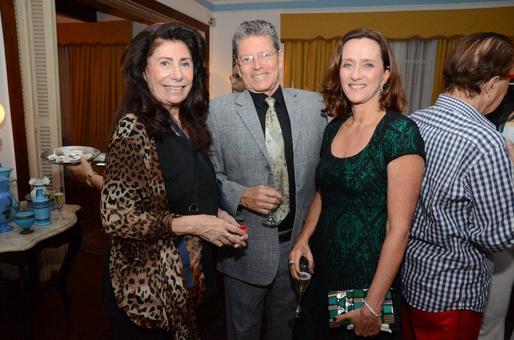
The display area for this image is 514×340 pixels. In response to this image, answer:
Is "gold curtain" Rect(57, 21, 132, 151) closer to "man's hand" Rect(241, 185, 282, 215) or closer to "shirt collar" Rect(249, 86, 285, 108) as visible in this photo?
"shirt collar" Rect(249, 86, 285, 108)

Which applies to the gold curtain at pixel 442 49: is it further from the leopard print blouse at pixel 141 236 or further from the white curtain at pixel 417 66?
the leopard print blouse at pixel 141 236

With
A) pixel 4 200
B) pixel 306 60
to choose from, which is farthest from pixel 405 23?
pixel 4 200

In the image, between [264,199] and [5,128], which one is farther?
[5,128]

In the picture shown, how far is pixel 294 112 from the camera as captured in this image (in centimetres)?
168

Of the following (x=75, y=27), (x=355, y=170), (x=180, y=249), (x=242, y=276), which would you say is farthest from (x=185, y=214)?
(x=75, y=27)

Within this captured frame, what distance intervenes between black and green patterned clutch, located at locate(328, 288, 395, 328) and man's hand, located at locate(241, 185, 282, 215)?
396mm

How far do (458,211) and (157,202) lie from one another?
1.01 m

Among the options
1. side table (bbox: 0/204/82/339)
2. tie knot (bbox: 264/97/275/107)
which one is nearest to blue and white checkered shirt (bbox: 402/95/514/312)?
tie knot (bbox: 264/97/275/107)

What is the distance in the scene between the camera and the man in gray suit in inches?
63.5

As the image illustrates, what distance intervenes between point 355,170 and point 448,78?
0.52 m

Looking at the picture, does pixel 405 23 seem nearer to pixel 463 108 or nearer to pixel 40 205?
pixel 463 108

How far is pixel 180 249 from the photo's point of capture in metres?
1.32

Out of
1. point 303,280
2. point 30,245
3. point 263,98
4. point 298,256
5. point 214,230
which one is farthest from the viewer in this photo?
point 30,245

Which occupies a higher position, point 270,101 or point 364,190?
point 270,101
